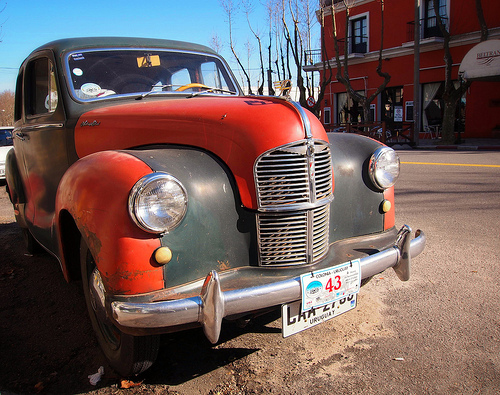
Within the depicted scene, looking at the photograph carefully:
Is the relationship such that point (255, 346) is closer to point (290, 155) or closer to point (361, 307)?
point (361, 307)

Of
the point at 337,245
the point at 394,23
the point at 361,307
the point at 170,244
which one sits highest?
the point at 394,23

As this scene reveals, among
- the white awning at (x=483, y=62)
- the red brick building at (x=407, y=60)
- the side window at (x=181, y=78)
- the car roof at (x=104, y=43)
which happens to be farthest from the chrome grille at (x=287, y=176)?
the red brick building at (x=407, y=60)

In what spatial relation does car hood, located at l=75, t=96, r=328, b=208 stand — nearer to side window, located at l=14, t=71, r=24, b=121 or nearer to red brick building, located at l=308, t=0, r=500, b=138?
side window, located at l=14, t=71, r=24, b=121

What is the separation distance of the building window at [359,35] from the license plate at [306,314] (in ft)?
83.7

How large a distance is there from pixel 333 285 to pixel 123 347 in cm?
118

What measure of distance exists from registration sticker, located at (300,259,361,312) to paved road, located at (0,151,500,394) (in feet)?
1.52

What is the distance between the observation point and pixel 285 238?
2369mm

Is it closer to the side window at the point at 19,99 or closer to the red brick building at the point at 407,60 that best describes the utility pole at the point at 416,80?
the red brick building at the point at 407,60

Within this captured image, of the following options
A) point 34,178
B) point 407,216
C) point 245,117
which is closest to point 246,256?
point 245,117

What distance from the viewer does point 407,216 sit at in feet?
18.4

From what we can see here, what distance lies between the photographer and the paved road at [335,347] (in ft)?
7.69

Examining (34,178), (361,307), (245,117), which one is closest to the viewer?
(245,117)

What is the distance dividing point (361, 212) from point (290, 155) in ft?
2.75

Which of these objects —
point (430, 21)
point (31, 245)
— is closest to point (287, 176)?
point (31, 245)
